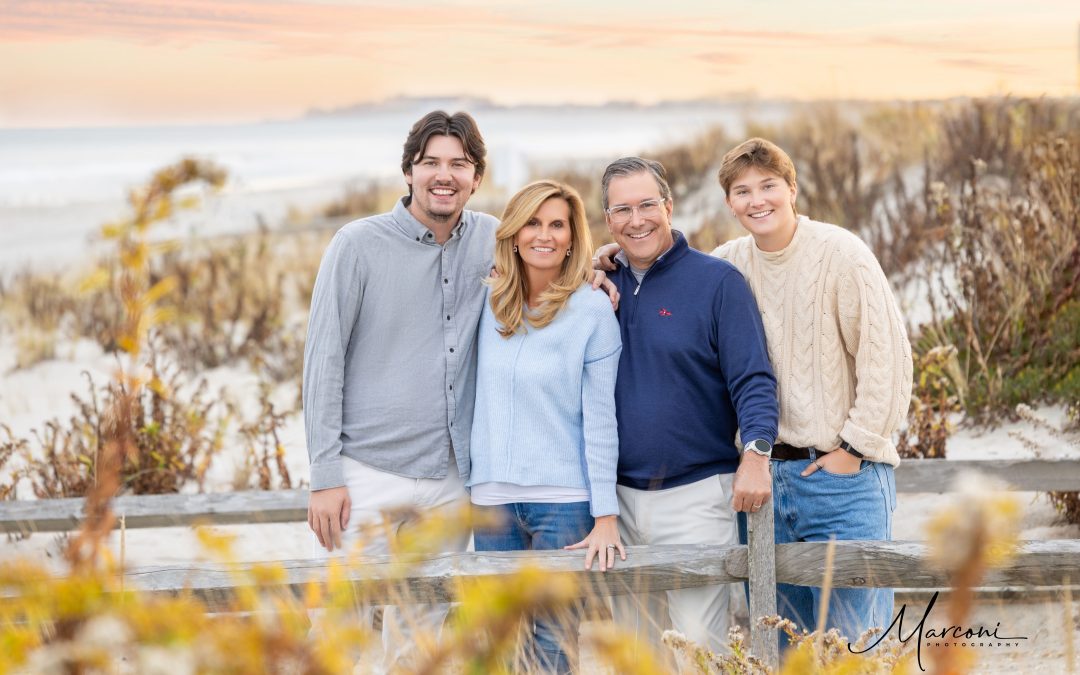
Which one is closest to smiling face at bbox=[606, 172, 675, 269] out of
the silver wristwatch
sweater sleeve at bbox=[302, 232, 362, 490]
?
the silver wristwatch

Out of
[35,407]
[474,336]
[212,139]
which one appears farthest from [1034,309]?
[212,139]

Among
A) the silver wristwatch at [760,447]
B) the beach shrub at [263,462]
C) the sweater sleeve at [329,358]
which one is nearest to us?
the silver wristwatch at [760,447]

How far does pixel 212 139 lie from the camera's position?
41.6m

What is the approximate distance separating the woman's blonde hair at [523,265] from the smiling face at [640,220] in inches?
4.9

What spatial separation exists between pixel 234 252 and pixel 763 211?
1003cm

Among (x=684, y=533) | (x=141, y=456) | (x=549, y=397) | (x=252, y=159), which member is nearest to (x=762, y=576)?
(x=684, y=533)

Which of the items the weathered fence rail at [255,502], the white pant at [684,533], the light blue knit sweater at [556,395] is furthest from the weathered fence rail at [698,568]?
the weathered fence rail at [255,502]

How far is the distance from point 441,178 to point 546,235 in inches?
16.7

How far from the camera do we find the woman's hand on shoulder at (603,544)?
10.4ft

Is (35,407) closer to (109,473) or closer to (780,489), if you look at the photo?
(780,489)

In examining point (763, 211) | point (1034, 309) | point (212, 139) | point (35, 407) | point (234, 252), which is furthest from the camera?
point (212, 139)

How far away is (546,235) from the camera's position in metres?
3.34

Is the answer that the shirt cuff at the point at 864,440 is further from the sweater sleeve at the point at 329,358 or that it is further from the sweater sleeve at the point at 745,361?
the sweater sleeve at the point at 329,358

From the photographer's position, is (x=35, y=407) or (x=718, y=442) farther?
(x=35, y=407)
